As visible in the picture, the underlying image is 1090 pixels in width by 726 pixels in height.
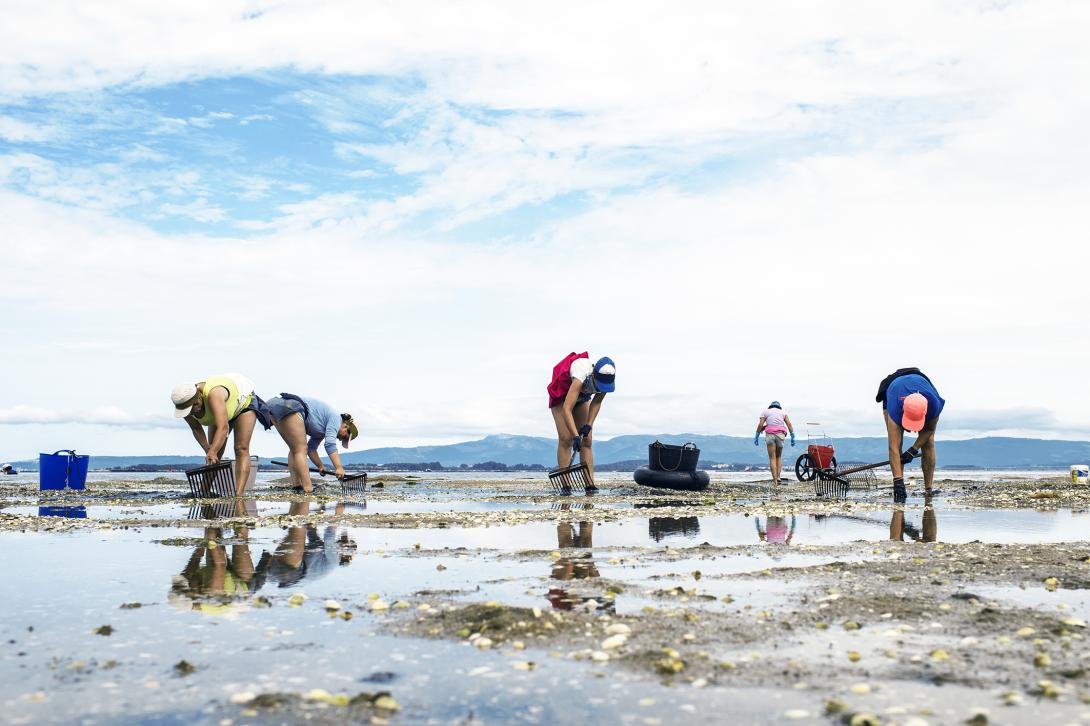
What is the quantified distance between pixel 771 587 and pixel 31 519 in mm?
10064

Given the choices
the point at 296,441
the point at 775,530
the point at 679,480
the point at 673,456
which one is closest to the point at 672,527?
the point at 775,530

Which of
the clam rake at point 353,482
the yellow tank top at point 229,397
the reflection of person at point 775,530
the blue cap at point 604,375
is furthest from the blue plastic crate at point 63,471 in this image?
the reflection of person at point 775,530

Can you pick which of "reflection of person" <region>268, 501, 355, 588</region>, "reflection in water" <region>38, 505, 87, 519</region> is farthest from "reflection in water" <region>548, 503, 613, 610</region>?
"reflection in water" <region>38, 505, 87, 519</region>

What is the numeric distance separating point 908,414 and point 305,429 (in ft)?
Result: 37.1

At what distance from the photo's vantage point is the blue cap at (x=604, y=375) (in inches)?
676

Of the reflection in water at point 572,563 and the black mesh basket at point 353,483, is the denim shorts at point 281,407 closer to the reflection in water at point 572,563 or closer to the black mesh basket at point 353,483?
the black mesh basket at point 353,483

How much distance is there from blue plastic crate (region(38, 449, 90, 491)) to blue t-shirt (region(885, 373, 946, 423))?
731 inches

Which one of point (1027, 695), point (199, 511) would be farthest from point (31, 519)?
point (1027, 695)

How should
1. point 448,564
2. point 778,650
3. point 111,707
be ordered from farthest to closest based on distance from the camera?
1. point 448,564
2. point 778,650
3. point 111,707

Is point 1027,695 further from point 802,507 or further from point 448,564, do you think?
point 802,507

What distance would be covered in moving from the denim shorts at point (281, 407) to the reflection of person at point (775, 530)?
29.9ft

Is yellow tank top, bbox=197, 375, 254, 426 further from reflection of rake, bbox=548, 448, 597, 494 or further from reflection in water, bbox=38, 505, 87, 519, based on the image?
reflection of rake, bbox=548, 448, 597, 494

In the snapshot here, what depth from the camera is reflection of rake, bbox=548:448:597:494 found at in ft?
60.1

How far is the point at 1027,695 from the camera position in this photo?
3523 mm
